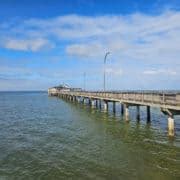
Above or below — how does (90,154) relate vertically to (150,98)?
below

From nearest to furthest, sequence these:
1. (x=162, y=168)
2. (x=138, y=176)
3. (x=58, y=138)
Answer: (x=138, y=176)
(x=162, y=168)
(x=58, y=138)

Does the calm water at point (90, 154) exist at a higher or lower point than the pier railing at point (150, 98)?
lower

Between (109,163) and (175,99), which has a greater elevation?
(175,99)

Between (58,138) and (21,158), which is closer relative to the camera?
(21,158)

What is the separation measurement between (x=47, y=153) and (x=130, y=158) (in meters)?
5.21

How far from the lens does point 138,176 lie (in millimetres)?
14578

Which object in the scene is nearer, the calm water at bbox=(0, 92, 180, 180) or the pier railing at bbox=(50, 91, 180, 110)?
the calm water at bbox=(0, 92, 180, 180)

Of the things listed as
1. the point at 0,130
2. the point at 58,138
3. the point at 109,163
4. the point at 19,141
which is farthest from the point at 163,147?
the point at 0,130

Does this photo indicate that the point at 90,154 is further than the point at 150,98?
No

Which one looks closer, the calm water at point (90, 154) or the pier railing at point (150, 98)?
the calm water at point (90, 154)

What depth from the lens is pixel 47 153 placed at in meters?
→ 19.7

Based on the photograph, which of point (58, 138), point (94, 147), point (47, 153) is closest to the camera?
point (47, 153)

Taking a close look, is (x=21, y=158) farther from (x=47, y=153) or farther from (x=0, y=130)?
(x=0, y=130)

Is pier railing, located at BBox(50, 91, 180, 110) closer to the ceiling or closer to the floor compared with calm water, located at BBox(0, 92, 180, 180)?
closer to the ceiling
